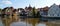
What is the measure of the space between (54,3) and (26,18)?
59cm

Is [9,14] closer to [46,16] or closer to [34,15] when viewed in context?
[34,15]

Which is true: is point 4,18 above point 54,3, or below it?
below

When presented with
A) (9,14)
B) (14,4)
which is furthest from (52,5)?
(9,14)

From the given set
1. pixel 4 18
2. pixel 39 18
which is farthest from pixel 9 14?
pixel 39 18

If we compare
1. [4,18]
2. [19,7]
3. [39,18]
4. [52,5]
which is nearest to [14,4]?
[19,7]

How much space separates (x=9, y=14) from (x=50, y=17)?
767 mm

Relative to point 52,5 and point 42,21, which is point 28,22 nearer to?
point 42,21

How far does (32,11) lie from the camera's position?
5.83 ft

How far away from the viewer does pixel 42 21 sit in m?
1.79

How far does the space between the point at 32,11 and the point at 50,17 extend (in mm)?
349

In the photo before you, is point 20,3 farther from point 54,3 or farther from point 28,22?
point 54,3

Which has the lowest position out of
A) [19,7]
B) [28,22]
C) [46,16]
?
[28,22]

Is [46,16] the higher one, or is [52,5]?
[52,5]

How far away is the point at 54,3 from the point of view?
1771mm
